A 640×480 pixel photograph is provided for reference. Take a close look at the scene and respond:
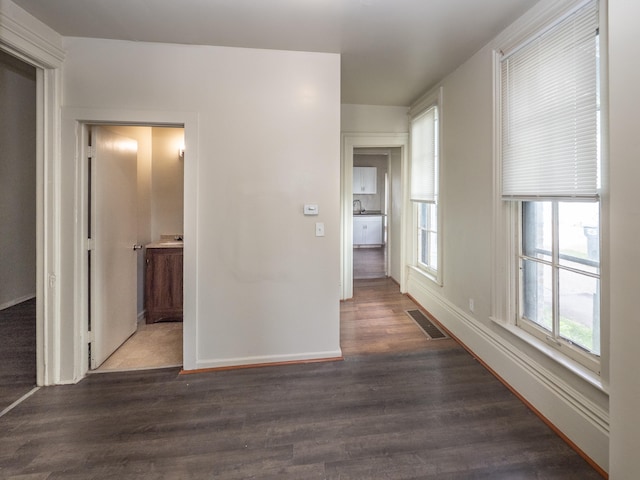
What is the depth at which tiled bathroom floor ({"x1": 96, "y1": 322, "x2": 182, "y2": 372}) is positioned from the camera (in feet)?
8.63

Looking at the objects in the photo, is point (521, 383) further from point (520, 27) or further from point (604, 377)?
point (520, 27)

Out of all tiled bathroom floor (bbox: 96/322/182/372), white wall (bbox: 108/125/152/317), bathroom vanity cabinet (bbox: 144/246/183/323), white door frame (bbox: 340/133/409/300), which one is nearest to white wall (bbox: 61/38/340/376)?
tiled bathroom floor (bbox: 96/322/182/372)

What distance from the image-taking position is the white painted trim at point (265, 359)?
2.57 m


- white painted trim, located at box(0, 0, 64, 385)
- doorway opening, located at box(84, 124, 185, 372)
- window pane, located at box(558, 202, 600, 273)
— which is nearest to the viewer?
window pane, located at box(558, 202, 600, 273)

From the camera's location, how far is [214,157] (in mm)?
2498

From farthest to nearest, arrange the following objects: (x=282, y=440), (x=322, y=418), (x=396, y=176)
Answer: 1. (x=396, y=176)
2. (x=322, y=418)
3. (x=282, y=440)

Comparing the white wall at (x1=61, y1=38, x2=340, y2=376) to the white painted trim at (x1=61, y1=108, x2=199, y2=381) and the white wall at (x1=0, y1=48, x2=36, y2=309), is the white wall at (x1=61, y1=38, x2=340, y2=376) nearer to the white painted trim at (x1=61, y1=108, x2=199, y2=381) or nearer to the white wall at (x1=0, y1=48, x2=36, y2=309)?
the white painted trim at (x1=61, y1=108, x2=199, y2=381)

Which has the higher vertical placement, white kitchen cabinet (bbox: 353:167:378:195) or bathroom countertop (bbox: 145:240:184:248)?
white kitchen cabinet (bbox: 353:167:378:195)

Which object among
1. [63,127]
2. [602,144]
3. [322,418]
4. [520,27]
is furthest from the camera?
[63,127]

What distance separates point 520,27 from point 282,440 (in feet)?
10.0

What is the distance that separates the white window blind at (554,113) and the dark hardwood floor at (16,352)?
3804 mm

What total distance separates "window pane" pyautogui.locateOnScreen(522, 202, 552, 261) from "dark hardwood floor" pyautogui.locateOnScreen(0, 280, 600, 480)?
1.02 meters

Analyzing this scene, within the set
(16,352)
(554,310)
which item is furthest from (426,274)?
(16,352)

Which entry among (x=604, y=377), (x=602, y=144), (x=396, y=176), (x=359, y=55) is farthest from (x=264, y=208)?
(x=396, y=176)
